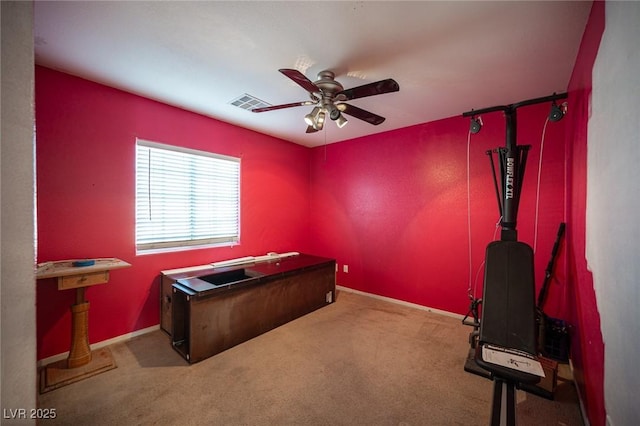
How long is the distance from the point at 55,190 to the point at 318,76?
2.60 m

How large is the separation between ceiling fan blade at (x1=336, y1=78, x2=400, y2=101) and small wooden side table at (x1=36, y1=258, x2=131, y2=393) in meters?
2.44

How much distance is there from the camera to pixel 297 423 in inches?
64.7

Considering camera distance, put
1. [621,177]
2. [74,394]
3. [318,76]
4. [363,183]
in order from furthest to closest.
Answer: [363,183] < [318,76] < [74,394] < [621,177]

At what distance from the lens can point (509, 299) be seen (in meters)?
1.68

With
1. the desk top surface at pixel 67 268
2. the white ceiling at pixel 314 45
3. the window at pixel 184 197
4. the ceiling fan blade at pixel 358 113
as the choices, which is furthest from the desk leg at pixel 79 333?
the ceiling fan blade at pixel 358 113

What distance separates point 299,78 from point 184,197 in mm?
2259

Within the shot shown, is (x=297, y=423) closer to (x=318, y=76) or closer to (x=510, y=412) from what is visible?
(x=510, y=412)

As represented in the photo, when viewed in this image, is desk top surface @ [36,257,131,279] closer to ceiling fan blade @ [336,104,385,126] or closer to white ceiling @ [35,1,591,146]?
white ceiling @ [35,1,591,146]

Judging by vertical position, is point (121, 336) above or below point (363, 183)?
below

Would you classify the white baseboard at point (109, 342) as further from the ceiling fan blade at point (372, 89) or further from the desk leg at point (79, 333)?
the ceiling fan blade at point (372, 89)

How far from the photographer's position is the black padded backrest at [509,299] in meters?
1.58

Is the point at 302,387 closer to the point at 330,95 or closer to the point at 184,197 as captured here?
the point at 330,95

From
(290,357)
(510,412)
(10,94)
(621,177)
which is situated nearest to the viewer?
(10,94)

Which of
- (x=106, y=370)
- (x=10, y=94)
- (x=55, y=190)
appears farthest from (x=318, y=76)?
(x=106, y=370)
